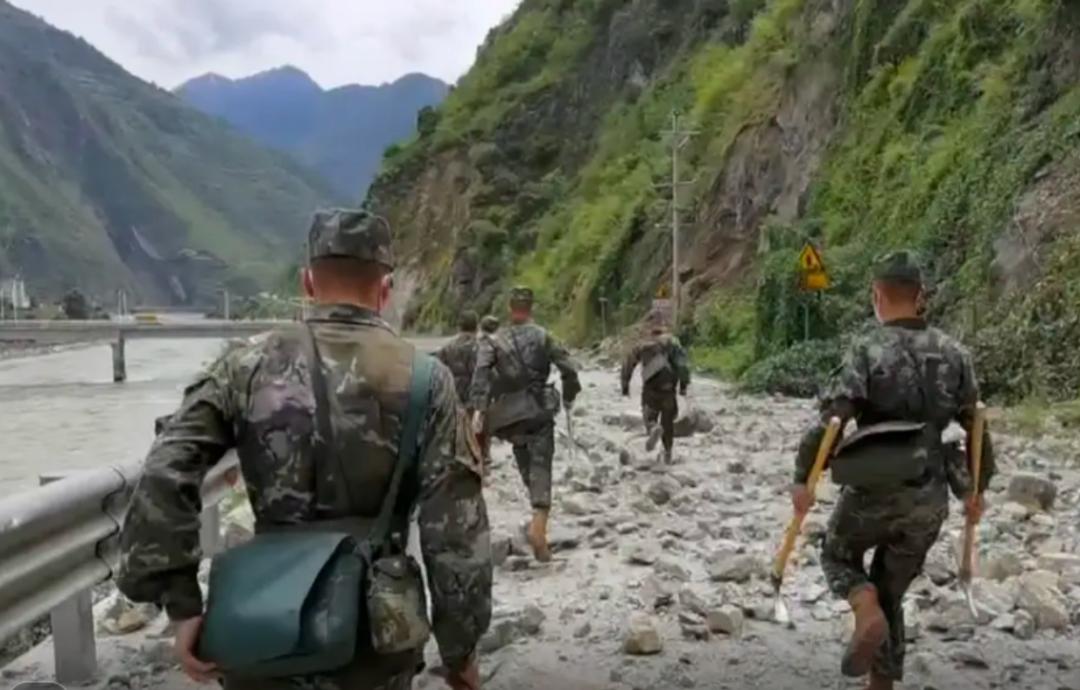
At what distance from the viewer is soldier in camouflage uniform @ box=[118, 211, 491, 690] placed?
267 cm

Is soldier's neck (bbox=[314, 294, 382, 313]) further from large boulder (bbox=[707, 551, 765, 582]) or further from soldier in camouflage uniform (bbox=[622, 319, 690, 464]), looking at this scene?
soldier in camouflage uniform (bbox=[622, 319, 690, 464])

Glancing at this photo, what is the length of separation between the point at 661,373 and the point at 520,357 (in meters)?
3.80

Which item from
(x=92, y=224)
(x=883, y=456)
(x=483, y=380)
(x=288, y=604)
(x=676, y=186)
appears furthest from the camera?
(x=92, y=224)

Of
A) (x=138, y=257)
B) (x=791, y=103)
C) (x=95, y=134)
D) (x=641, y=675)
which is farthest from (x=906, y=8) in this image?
(x=95, y=134)

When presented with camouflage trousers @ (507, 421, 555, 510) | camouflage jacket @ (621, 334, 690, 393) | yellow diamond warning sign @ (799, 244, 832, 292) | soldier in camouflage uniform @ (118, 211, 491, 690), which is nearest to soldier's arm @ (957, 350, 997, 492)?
soldier in camouflage uniform @ (118, 211, 491, 690)

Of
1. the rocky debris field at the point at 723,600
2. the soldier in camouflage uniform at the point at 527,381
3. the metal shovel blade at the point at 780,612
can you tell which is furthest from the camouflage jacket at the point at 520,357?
the metal shovel blade at the point at 780,612

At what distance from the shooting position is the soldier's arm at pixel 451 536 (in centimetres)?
281

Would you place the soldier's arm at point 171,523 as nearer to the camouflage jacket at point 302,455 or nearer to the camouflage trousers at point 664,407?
the camouflage jacket at point 302,455

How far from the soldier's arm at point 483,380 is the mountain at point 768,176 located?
8.43 meters

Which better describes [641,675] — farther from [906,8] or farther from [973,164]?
[906,8]

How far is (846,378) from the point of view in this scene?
4355 millimetres

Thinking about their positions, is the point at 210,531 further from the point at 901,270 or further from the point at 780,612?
the point at 901,270

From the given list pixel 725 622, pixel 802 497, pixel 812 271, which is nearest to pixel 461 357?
pixel 725 622

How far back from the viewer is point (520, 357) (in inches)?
316
